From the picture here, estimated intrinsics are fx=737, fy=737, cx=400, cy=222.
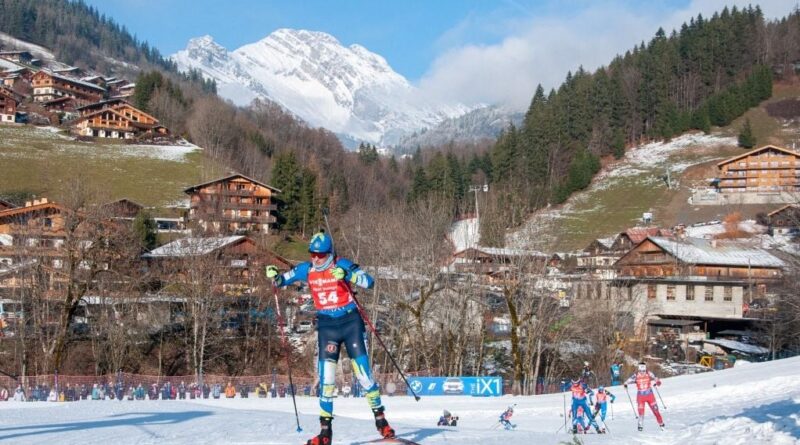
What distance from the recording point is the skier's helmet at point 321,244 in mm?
9461

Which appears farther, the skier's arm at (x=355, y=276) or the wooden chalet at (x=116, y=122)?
the wooden chalet at (x=116, y=122)

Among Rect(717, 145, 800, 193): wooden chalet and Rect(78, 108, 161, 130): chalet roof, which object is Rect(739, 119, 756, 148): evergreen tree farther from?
Rect(78, 108, 161, 130): chalet roof

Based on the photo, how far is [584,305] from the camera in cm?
5300

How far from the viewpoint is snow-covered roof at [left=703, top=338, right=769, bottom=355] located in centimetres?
5612

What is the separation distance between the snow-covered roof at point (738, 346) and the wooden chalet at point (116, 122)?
9864 centimetres

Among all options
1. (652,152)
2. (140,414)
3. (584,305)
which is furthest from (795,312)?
(652,152)

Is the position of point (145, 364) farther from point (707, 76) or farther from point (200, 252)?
point (707, 76)

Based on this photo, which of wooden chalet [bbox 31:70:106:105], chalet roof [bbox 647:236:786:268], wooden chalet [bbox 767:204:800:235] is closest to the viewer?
chalet roof [bbox 647:236:786:268]

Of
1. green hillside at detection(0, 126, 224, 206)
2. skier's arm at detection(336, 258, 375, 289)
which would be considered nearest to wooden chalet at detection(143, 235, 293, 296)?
green hillside at detection(0, 126, 224, 206)

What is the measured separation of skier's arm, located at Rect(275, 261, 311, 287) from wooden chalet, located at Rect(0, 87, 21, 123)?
129911 mm

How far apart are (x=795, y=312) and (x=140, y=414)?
47559 mm

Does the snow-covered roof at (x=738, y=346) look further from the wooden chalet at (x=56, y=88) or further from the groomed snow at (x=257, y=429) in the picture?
the wooden chalet at (x=56, y=88)

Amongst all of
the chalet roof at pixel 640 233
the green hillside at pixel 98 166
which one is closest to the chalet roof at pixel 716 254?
the chalet roof at pixel 640 233

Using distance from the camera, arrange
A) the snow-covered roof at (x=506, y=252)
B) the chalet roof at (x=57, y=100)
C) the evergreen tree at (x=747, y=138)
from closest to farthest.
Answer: the snow-covered roof at (x=506, y=252), the evergreen tree at (x=747, y=138), the chalet roof at (x=57, y=100)
